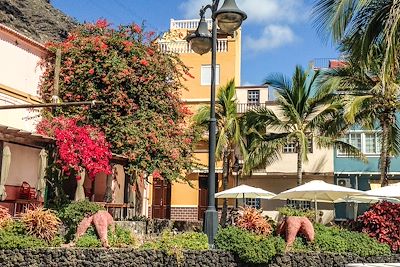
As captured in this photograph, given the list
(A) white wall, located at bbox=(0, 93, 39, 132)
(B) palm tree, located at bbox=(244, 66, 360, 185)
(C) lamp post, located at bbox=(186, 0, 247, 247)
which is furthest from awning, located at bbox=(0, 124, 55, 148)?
(B) palm tree, located at bbox=(244, 66, 360, 185)

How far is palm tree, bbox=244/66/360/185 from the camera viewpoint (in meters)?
29.7

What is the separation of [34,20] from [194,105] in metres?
12.4

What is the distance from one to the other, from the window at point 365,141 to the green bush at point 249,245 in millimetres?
20788

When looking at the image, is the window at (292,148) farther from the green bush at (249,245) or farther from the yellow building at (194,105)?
the green bush at (249,245)

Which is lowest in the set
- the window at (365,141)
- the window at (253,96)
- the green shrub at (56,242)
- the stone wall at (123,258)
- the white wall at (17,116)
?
the stone wall at (123,258)

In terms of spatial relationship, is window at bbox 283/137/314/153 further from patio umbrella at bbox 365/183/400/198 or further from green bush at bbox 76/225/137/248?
green bush at bbox 76/225/137/248

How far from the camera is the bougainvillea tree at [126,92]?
22.5 metres

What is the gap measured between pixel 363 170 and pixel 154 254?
22.7 metres

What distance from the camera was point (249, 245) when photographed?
1347 centimetres

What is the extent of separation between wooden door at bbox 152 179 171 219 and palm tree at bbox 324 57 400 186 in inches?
556

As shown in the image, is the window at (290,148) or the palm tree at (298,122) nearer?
the palm tree at (298,122)

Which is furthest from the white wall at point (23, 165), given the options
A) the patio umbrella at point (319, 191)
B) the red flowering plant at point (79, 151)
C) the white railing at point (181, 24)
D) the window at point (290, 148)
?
the white railing at point (181, 24)

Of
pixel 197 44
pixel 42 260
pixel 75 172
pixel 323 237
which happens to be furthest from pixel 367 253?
pixel 75 172

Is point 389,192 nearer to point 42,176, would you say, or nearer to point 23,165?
point 42,176
